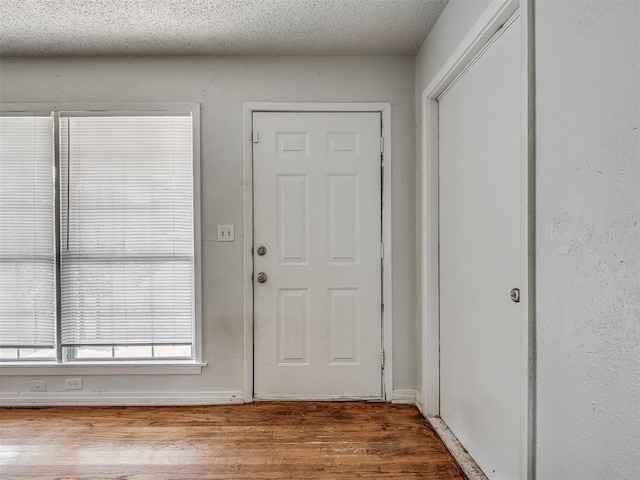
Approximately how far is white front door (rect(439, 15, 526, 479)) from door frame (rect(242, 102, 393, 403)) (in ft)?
1.32

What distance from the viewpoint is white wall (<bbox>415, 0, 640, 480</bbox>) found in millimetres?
873

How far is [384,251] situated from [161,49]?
2.01m

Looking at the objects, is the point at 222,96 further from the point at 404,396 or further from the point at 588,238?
the point at 404,396

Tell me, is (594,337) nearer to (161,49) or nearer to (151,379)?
(151,379)

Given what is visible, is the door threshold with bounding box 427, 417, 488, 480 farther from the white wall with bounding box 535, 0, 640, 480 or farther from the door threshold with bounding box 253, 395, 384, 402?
the white wall with bounding box 535, 0, 640, 480

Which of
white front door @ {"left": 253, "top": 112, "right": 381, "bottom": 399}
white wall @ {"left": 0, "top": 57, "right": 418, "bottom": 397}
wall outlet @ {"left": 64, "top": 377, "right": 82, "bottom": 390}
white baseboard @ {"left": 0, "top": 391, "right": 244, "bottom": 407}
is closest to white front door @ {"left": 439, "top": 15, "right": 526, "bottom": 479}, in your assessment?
white wall @ {"left": 0, "top": 57, "right": 418, "bottom": 397}

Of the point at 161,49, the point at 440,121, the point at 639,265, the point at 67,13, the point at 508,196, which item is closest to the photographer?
the point at 639,265

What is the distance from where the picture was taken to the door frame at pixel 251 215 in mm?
2541

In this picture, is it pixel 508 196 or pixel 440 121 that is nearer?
pixel 508 196

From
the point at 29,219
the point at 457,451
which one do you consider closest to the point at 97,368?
the point at 29,219

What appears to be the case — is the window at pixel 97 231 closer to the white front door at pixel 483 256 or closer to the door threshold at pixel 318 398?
the door threshold at pixel 318 398

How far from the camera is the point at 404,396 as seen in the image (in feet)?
8.39

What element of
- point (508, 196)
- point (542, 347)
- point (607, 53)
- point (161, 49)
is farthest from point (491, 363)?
point (161, 49)

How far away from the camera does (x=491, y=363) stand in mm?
1667
